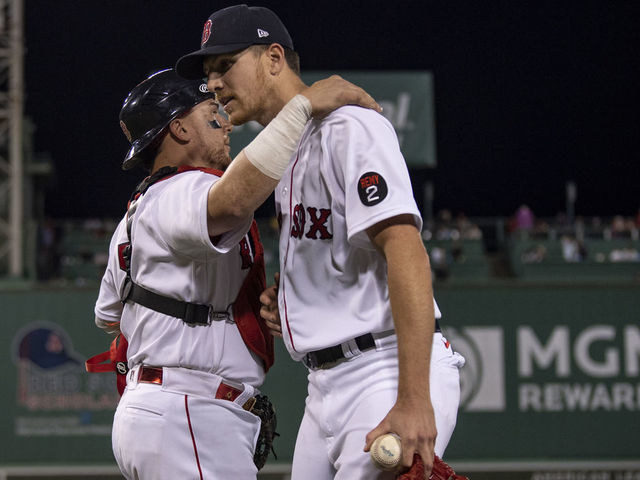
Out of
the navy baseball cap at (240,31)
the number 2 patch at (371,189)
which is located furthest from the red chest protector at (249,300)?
the number 2 patch at (371,189)

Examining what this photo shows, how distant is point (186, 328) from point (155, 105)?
792 millimetres

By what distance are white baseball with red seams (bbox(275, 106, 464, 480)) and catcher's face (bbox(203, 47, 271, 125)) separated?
0.19 meters

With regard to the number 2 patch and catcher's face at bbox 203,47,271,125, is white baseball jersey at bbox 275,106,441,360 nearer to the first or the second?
the number 2 patch

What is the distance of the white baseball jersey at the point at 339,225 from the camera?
1.92 metres

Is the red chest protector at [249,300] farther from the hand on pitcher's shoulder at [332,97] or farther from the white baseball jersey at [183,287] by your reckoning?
the hand on pitcher's shoulder at [332,97]

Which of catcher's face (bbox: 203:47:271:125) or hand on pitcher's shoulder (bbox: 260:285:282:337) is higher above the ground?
catcher's face (bbox: 203:47:271:125)

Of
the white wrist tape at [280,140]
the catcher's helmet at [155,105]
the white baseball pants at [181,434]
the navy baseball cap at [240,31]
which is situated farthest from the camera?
the catcher's helmet at [155,105]

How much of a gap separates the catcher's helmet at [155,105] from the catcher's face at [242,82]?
14.7 inches

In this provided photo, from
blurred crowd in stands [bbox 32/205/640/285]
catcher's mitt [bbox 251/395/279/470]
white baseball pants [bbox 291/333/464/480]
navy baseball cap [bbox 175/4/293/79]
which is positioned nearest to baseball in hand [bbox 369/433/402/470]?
white baseball pants [bbox 291/333/464/480]

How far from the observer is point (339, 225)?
2053mm

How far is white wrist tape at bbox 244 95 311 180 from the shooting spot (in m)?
2.03

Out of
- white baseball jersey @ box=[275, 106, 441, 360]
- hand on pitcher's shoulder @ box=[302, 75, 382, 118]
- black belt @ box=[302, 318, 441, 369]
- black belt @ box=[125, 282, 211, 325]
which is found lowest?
black belt @ box=[302, 318, 441, 369]

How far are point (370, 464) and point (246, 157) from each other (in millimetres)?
Answer: 864

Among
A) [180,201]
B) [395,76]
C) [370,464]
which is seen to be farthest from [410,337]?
[395,76]
